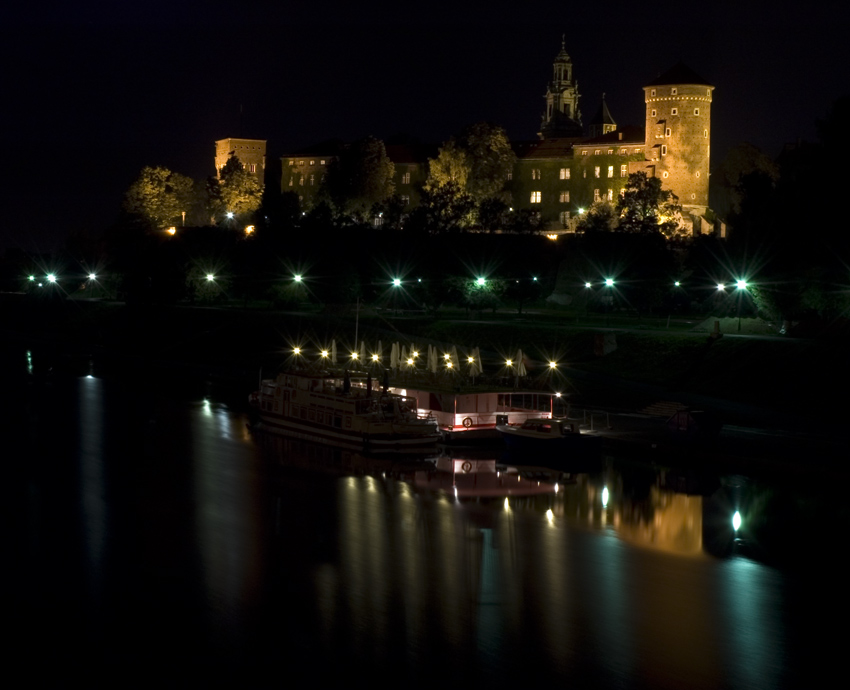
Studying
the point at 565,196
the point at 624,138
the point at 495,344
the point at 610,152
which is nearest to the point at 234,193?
the point at 565,196

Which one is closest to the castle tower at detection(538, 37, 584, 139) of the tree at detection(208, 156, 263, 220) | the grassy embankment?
the tree at detection(208, 156, 263, 220)

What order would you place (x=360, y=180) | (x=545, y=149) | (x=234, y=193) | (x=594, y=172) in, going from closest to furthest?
(x=594, y=172) < (x=360, y=180) < (x=545, y=149) < (x=234, y=193)

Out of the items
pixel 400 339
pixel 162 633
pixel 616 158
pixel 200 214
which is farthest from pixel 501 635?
pixel 200 214

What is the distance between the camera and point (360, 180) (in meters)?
93.9

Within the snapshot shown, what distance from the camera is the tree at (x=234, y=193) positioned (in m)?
104

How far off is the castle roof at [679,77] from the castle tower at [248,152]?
4307cm

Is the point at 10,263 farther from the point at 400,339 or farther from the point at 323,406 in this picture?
the point at 323,406

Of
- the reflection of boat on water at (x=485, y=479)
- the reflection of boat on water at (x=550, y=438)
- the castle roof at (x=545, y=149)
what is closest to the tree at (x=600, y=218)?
the castle roof at (x=545, y=149)

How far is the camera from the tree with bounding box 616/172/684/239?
250ft

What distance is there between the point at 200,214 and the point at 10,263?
27183mm

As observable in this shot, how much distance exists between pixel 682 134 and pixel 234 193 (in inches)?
1520

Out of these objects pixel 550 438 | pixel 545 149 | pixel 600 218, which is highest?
pixel 545 149

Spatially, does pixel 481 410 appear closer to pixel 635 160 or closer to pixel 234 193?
pixel 635 160

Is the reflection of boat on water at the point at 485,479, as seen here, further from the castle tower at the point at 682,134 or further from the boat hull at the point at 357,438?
the castle tower at the point at 682,134
